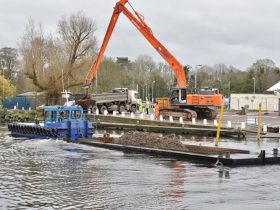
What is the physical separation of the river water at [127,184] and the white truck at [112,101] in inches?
1292

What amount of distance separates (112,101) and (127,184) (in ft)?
151

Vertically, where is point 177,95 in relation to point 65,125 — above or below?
above

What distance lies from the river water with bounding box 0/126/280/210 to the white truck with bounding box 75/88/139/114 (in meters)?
32.8

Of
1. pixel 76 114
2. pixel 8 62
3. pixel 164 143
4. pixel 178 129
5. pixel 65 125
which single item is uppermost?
pixel 8 62

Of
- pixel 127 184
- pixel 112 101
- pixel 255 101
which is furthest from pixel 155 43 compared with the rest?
pixel 255 101

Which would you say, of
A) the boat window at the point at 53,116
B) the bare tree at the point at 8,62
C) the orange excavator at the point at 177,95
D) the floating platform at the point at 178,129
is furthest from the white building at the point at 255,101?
the bare tree at the point at 8,62

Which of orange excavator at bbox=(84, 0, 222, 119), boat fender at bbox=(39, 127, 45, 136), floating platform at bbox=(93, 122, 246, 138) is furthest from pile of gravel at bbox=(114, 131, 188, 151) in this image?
orange excavator at bbox=(84, 0, 222, 119)

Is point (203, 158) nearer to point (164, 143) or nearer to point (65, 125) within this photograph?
point (164, 143)

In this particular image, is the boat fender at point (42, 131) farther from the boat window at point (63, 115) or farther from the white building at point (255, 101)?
the white building at point (255, 101)

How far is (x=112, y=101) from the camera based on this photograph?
206ft

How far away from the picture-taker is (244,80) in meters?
118

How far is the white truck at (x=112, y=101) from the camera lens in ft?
193

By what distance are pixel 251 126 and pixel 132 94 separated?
2517 cm

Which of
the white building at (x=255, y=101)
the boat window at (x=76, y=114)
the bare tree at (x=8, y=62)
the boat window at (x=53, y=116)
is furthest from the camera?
the bare tree at (x=8, y=62)
